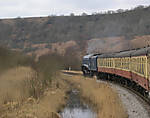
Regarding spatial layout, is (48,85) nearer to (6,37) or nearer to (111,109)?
(111,109)

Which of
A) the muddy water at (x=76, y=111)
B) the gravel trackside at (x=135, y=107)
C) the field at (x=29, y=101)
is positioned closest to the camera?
the gravel trackside at (x=135, y=107)

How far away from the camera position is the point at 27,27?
427 ft

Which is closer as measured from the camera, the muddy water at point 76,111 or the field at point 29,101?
the field at point 29,101

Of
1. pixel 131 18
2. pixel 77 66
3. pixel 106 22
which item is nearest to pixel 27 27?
pixel 106 22

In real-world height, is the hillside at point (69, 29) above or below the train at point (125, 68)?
above

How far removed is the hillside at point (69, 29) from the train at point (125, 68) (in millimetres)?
47327

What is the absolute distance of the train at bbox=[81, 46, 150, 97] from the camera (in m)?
18.0

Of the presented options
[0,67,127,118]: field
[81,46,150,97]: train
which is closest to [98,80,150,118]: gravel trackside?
[0,67,127,118]: field

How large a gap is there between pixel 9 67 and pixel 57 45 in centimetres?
7347

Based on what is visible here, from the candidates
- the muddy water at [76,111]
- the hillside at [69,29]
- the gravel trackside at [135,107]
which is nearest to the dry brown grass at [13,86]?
the muddy water at [76,111]

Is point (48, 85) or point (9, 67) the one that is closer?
point (9, 67)

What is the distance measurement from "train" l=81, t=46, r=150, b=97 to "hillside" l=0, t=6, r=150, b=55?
47.3 metres

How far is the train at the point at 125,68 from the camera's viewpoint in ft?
59.1

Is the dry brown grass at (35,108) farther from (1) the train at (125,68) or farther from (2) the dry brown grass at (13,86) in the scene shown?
(1) the train at (125,68)
